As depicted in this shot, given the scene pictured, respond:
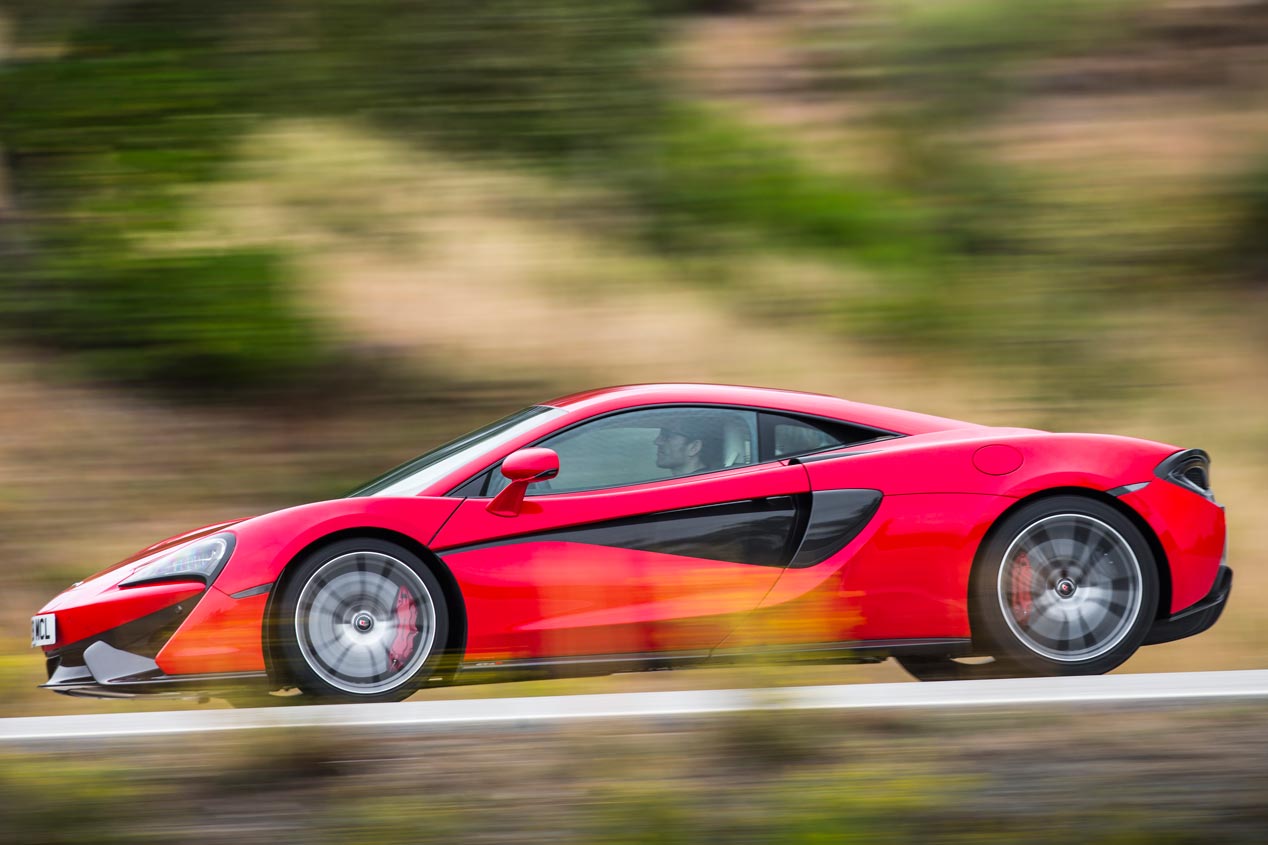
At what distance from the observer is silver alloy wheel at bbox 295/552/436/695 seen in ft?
14.6

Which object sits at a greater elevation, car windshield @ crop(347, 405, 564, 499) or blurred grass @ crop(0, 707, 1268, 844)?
car windshield @ crop(347, 405, 564, 499)

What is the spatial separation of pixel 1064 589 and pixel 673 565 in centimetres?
133

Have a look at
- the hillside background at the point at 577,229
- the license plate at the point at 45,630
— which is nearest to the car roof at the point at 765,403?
the license plate at the point at 45,630

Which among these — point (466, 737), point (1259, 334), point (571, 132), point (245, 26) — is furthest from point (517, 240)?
point (466, 737)

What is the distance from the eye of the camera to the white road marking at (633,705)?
11.2 feet

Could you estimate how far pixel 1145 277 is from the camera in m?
10.4

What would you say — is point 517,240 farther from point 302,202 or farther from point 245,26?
point 245,26

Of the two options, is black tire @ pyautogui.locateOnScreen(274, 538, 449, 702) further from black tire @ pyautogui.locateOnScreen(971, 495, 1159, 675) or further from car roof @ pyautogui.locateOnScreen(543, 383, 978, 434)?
black tire @ pyautogui.locateOnScreen(971, 495, 1159, 675)

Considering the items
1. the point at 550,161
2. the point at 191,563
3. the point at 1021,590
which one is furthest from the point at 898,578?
the point at 550,161

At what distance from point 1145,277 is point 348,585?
7666 millimetres

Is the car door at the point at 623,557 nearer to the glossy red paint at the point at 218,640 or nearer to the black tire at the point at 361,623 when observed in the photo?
the black tire at the point at 361,623

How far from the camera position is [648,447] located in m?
4.78

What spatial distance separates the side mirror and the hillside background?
3547mm

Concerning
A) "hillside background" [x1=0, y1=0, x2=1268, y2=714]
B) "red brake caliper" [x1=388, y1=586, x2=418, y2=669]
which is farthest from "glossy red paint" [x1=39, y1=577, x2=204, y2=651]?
"hillside background" [x1=0, y1=0, x2=1268, y2=714]
